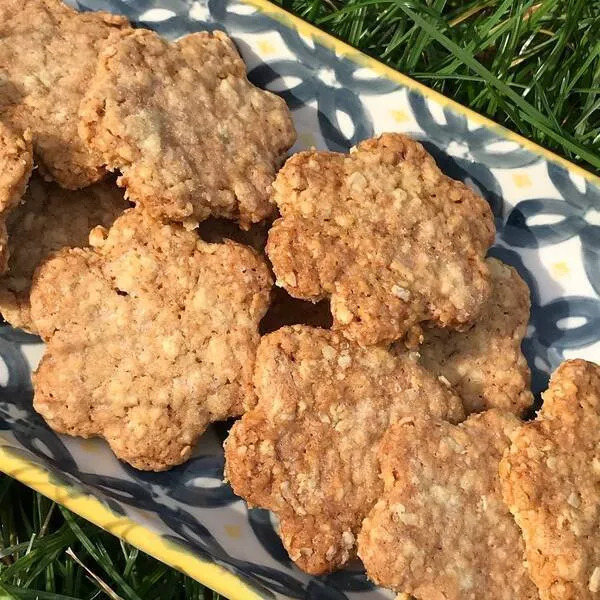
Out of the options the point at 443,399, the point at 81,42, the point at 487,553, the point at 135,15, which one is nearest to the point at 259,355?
the point at 443,399

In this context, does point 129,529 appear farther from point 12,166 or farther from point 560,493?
point 560,493

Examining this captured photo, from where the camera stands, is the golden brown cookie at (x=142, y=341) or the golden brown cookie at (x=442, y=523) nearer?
the golden brown cookie at (x=442, y=523)

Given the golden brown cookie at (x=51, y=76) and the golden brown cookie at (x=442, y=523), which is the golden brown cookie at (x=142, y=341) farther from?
the golden brown cookie at (x=442, y=523)

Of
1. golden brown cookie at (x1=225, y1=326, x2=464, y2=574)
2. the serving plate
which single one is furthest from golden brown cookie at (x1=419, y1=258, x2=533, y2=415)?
golden brown cookie at (x1=225, y1=326, x2=464, y2=574)

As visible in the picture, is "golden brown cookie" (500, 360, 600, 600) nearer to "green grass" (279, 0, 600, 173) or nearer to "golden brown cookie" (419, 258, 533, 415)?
"golden brown cookie" (419, 258, 533, 415)

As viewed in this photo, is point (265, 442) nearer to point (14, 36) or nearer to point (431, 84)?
point (14, 36)

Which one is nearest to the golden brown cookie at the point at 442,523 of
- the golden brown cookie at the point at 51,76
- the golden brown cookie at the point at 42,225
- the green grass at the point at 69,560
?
the green grass at the point at 69,560

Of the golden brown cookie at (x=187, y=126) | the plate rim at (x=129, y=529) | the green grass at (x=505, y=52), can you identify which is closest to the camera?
the plate rim at (x=129, y=529)
